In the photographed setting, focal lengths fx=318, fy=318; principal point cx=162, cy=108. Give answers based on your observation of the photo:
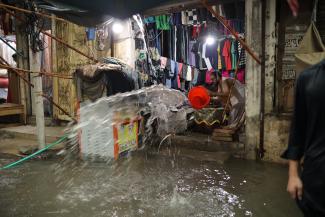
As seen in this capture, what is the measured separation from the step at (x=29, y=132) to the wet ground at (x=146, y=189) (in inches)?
79.3

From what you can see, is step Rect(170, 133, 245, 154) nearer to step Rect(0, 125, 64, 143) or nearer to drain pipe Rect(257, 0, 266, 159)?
drain pipe Rect(257, 0, 266, 159)

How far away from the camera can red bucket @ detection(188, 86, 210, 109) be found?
7.69 meters

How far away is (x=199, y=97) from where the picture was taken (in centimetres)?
774

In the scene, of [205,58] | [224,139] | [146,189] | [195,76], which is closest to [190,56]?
[205,58]

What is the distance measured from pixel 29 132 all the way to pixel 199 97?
5.64m

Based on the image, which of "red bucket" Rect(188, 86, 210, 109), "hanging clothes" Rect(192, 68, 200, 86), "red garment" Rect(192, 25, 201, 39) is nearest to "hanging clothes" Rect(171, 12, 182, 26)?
"red garment" Rect(192, 25, 201, 39)

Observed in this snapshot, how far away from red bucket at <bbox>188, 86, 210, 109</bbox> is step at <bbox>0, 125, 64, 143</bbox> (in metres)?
4.18

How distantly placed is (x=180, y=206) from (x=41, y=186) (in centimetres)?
271

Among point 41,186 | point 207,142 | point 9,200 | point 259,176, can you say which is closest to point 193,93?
point 207,142

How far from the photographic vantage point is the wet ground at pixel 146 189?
4.73 meters

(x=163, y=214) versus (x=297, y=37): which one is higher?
(x=297, y=37)

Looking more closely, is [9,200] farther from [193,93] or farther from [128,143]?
[193,93]

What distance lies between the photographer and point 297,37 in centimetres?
661

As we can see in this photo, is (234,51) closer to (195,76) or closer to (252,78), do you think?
(195,76)
